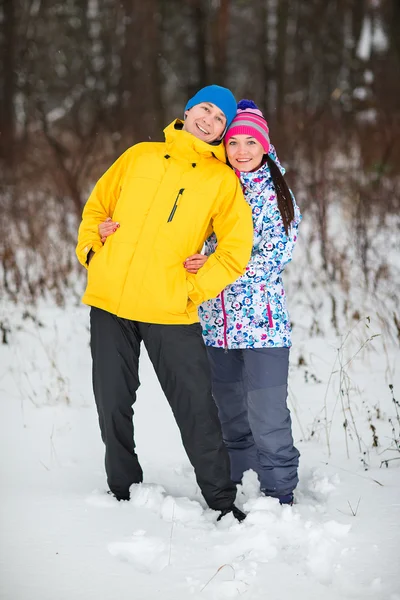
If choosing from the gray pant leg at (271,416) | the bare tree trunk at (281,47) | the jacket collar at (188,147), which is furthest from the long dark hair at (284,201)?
the bare tree trunk at (281,47)

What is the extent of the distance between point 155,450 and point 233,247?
4.74ft

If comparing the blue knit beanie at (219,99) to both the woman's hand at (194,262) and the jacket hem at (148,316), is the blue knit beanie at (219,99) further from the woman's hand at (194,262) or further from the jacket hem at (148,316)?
the jacket hem at (148,316)

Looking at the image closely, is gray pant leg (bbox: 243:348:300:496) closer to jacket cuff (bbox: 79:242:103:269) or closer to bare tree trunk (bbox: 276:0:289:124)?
jacket cuff (bbox: 79:242:103:269)

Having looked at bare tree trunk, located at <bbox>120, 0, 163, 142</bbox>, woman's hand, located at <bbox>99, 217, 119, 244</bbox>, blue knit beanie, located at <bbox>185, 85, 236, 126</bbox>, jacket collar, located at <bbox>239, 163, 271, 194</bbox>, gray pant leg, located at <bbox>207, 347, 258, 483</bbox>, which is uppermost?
bare tree trunk, located at <bbox>120, 0, 163, 142</bbox>

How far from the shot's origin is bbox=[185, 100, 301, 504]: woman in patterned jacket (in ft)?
9.37

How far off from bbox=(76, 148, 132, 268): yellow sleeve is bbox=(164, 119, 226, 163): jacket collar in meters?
0.22

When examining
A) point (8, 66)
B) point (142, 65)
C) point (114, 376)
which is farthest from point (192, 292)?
point (8, 66)

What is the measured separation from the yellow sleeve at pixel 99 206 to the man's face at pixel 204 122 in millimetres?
288

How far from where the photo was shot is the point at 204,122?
278 cm

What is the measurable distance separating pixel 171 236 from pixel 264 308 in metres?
0.53

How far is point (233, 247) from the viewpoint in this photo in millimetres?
2682

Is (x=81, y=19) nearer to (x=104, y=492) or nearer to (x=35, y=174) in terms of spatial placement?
(x=35, y=174)

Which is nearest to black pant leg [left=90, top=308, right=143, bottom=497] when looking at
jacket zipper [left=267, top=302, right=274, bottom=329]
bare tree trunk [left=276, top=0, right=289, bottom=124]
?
jacket zipper [left=267, top=302, right=274, bottom=329]

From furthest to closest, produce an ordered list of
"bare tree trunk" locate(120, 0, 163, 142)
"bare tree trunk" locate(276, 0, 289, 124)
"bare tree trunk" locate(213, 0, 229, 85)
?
"bare tree trunk" locate(276, 0, 289, 124), "bare tree trunk" locate(213, 0, 229, 85), "bare tree trunk" locate(120, 0, 163, 142)
